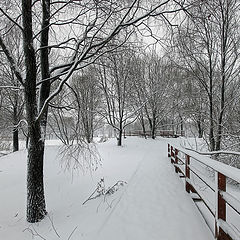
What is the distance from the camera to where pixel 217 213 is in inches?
87.0

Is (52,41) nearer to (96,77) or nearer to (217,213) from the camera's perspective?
(217,213)

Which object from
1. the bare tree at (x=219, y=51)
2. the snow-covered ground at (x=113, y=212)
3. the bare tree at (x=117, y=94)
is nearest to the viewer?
the snow-covered ground at (x=113, y=212)

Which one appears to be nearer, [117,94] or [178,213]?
[178,213]

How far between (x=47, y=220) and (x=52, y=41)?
15.0 feet

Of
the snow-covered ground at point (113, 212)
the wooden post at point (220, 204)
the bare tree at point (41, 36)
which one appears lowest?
the snow-covered ground at point (113, 212)

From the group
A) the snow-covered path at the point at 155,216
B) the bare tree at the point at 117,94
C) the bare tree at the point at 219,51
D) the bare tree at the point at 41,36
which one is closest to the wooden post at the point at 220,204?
the snow-covered path at the point at 155,216

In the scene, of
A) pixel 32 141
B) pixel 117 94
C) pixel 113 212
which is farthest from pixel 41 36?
pixel 117 94

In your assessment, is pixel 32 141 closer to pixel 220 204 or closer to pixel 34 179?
pixel 34 179

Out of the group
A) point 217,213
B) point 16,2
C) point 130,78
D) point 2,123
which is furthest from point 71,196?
point 130,78

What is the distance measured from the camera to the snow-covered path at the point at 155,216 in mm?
2777

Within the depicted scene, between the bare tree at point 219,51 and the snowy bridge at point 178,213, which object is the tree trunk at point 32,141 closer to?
the snowy bridge at point 178,213

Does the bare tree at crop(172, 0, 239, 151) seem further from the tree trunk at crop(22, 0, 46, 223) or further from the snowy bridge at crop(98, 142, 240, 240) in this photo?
the tree trunk at crop(22, 0, 46, 223)

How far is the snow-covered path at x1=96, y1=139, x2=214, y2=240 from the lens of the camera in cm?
278

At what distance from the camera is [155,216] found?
3340 mm
